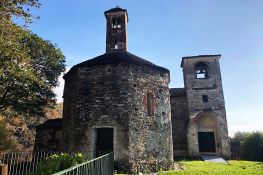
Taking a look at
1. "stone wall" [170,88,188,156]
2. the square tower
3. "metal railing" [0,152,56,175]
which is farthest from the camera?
"stone wall" [170,88,188,156]

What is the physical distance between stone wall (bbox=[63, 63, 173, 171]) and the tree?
11.0ft

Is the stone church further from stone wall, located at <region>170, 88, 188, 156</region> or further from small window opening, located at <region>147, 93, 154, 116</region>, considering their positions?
stone wall, located at <region>170, 88, 188, 156</region>

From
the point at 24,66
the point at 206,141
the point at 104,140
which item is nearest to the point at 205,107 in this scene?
the point at 206,141

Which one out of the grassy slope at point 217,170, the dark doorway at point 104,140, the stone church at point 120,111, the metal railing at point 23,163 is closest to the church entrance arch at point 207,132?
the grassy slope at point 217,170

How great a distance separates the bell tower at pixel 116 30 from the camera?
1948 centimetres

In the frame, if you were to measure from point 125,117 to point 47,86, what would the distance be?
9140 mm

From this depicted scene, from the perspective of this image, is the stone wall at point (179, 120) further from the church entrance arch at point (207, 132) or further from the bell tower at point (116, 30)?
the bell tower at point (116, 30)

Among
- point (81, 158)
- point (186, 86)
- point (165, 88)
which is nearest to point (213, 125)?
point (186, 86)

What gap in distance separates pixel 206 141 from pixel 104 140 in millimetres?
13532

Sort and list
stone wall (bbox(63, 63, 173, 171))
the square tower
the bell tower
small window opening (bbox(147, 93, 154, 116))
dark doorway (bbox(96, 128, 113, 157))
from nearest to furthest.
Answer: stone wall (bbox(63, 63, 173, 171)), dark doorway (bbox(96, 128, 113, 157)), small window opening (bbox(147, 93, 154, 116)), the bell tower, the square tower

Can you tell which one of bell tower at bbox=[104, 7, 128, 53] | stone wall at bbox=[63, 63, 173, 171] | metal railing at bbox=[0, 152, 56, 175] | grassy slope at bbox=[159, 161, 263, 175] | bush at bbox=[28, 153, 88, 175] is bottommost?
grassy slope at bbox=[159, 161, 263, 175]

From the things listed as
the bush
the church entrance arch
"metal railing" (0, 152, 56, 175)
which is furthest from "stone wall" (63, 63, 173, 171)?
the church entrance arch

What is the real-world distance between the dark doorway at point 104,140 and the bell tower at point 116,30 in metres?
8.13

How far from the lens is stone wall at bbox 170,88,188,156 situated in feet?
76.8
